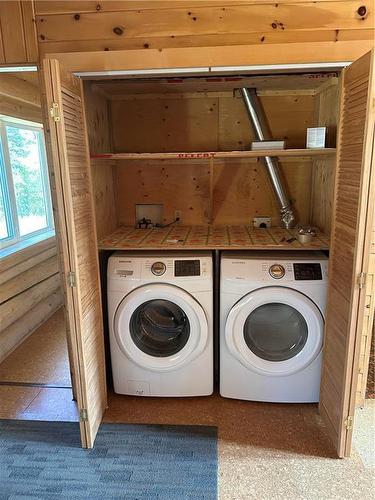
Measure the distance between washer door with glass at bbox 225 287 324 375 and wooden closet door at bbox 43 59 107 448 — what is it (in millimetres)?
811

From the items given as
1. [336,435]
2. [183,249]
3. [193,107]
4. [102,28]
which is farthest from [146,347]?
[102,28]

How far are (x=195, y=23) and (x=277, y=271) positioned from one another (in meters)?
1.46

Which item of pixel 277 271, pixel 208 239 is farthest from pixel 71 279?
pixel 277 271

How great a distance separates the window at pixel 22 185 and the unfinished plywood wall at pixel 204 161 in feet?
3.45

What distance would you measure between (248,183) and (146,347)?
55.1 inches

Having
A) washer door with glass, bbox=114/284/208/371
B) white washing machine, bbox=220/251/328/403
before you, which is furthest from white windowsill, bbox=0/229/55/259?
white washing machine, bbox=220/251/328/403

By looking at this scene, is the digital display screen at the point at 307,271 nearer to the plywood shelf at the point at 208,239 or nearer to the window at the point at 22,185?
the plywood shelf at the point at 208,239

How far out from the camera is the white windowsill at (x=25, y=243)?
2887 millimetres

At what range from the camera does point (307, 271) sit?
6.75ft

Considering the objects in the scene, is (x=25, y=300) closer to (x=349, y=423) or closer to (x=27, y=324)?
(x=27, y=324)

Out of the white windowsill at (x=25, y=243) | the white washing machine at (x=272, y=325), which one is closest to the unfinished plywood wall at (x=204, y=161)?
the white washing machine at (x=272, y=325)

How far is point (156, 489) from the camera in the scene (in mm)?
1680

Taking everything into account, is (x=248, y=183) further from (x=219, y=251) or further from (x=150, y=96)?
(x=150, y=96)

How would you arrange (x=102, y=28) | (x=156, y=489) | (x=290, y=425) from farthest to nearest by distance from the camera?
(x=290, y=425) < (x=102, y=28) < (x=156, y=489)
